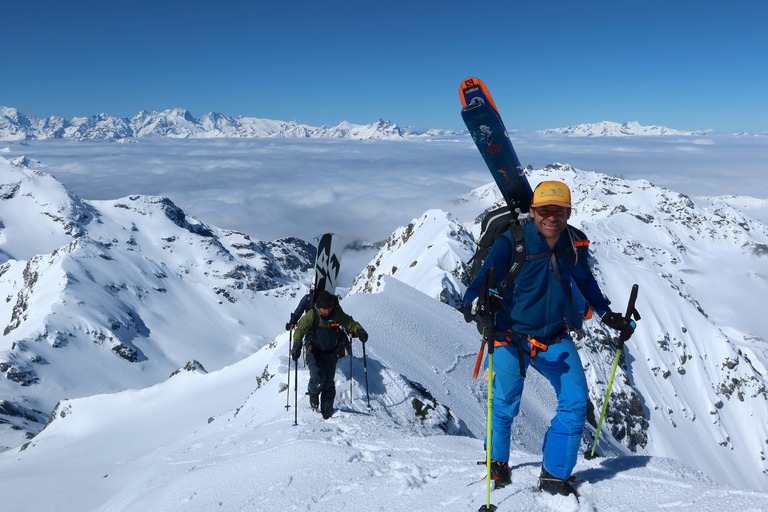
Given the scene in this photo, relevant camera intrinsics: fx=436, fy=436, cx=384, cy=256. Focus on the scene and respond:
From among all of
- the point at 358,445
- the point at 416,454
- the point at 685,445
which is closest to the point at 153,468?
the point at 358,445

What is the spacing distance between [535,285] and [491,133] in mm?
5144

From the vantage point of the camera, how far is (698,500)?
4.90 m

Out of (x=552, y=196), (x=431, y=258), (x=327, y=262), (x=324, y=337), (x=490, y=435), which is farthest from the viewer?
(x=431, y=258)

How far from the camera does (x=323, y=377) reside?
1000cm

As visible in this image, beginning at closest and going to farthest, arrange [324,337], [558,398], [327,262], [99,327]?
[558,398], [324,337], [327,262], [99,327]

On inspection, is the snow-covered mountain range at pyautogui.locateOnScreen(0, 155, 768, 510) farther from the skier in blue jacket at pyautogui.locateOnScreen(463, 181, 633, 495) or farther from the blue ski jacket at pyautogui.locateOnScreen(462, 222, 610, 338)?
the blue ski jacket at pyautogui.locateOnScreen(462, 222, 610, 338)

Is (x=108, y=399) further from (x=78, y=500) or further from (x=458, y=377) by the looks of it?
(x=458, y=377)

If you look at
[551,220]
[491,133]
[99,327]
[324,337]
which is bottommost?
[99,327]

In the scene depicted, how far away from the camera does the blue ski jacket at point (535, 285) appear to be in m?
5.24

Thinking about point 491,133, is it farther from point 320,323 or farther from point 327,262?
point 327,262

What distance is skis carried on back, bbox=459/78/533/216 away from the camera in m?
9.02

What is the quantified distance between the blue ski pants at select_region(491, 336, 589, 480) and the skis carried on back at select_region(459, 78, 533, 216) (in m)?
4.32

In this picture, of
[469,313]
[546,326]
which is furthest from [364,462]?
[546,326]

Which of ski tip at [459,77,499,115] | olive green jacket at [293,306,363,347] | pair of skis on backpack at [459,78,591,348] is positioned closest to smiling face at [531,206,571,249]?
pair of skis on backpack at [459,78,591,348]
